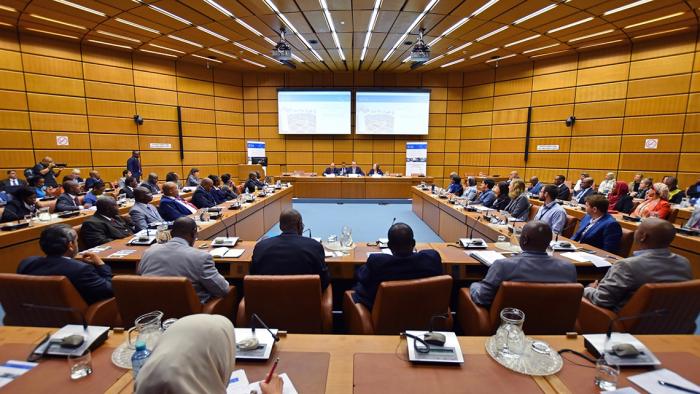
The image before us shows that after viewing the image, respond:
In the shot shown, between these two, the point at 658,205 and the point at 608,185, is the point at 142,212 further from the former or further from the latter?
the point at 608,185

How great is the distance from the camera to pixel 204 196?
642cm

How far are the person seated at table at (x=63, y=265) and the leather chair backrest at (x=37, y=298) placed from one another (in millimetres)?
119

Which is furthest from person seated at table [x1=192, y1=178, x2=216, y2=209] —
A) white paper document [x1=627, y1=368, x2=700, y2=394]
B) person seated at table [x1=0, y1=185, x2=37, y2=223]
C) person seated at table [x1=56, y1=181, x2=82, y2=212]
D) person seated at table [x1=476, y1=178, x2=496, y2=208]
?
white paper document [x1=627, y1=368, x2=700, y2=394]

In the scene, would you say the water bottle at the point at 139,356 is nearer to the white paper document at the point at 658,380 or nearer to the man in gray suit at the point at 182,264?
the man in gray suit at the point at 182,264

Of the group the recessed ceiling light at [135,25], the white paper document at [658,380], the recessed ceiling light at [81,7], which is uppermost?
the recessed ceiling light at [135,25]

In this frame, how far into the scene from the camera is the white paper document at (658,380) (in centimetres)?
122

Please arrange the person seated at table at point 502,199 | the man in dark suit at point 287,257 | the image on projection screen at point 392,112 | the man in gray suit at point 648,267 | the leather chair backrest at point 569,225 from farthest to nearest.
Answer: the image on projection screen at point 392,112 → the person seated at table at point 502,199 → the leather chair backrest at point 569,225 → the man in dark suit at point 287,257 → the man in gray suit at point 648,267

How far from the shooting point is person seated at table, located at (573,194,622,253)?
3621mm

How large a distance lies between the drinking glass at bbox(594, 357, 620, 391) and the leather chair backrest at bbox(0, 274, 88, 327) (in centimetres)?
266

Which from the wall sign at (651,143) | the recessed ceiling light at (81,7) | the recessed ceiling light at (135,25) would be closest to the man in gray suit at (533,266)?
the recessed ceiling light at (81,7)

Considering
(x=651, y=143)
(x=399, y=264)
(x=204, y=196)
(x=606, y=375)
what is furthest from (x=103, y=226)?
(x=651, y=143)

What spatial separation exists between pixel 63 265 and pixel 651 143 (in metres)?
12.3

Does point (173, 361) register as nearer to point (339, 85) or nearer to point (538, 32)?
point (538, 32)

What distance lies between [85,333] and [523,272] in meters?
2.48
